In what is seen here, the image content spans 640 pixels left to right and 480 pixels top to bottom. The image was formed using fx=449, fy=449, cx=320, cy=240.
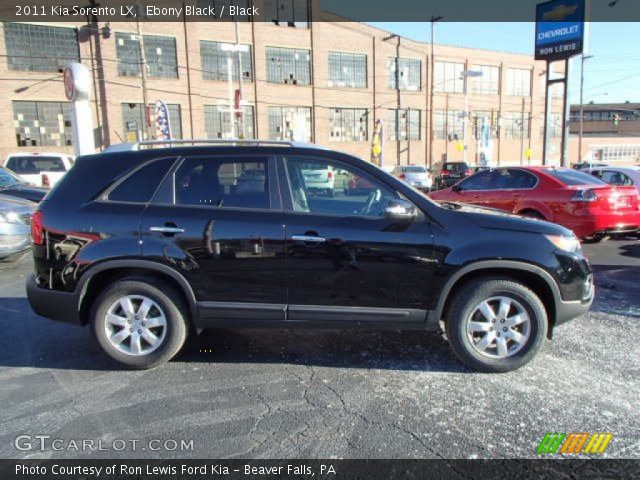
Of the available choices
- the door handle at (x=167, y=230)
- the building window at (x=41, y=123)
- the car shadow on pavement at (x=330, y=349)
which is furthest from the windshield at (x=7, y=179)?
the building window at (x=41, y=123)

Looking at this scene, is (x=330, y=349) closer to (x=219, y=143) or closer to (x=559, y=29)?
(x=219, y=143)

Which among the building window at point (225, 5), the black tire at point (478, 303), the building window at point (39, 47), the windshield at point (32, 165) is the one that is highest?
the building window at point (225, 5)

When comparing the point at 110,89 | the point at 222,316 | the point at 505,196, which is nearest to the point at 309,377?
the point at 222,316

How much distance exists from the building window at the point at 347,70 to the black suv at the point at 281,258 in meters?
38.7

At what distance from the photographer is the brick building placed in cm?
2906

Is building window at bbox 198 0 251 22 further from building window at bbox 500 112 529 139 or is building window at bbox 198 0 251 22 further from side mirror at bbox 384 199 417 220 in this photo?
side mirror at bbox 384 199 417 220

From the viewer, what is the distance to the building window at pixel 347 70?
40.3 meters

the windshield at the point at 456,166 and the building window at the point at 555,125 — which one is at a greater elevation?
the building window at the point at 555,125

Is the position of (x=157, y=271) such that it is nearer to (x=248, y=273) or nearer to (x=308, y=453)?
(x=248, y=273)

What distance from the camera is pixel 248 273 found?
366cm

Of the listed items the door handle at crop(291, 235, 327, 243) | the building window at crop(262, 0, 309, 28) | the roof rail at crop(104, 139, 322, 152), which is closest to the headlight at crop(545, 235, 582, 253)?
the door handle at crop(291, 235, 327, 243)

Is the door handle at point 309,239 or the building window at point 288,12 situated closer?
the door handle at point 309,239

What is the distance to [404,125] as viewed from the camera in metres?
45.1

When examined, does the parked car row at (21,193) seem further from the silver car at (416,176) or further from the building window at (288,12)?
the building window at (288,12)
